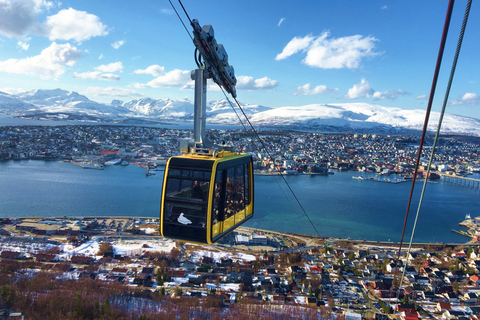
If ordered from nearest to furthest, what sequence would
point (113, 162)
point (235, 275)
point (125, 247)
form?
point (235, 275) → point (125, 247) → point (113, 162)

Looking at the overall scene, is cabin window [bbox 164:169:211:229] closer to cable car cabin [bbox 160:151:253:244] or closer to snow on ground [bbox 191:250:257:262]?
cable car cabin [bbox 160:151:253:244]

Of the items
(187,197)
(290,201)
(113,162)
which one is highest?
(187,197)

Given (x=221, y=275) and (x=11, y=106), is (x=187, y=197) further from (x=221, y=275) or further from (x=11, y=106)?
(x=11, y=106)

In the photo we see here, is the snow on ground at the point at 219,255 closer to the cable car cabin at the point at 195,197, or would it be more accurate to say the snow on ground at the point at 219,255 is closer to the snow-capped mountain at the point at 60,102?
the cable car cabin at the point at 195,197

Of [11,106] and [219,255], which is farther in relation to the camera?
[11,106]

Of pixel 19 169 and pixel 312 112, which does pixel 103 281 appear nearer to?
pixel 19 169

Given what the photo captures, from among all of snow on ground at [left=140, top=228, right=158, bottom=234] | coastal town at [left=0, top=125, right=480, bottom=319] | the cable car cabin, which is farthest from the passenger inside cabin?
snow on ground at [left=140, top=228, right=158, bottom=234]

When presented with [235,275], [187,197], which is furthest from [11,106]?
[187,197]
